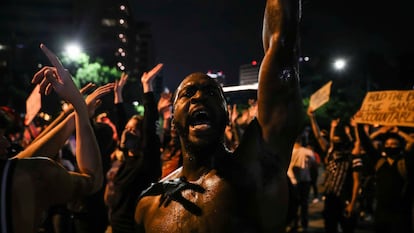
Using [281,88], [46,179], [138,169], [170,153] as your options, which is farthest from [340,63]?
[46,179]

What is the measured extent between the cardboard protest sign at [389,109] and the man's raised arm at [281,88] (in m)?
4.48

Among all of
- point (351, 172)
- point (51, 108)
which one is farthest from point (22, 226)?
point (351, 172)

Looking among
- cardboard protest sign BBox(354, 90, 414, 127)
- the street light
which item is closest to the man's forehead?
cardboard protest sign BBox(354, 90, 414, 127)

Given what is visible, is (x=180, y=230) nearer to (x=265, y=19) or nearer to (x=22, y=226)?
(x=22, y=226)

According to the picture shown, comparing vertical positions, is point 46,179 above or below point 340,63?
above

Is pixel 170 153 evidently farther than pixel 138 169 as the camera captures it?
Yes

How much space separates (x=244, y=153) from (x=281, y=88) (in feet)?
1.09

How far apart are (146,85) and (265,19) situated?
2.79m

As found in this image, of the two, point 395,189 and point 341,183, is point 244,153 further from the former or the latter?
point 341,183

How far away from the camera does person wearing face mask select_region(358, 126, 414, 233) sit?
6168 millimetres

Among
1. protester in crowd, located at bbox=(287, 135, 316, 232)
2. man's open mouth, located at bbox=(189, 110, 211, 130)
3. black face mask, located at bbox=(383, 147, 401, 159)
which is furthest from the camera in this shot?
protester in crowd, located at bbox=(287, 135, 316, 232)

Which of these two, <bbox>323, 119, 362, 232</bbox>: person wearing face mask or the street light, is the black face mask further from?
the street light

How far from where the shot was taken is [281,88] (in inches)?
77.1

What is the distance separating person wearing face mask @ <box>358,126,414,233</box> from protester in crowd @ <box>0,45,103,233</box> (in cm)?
486
